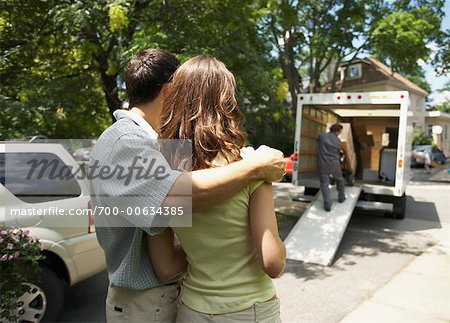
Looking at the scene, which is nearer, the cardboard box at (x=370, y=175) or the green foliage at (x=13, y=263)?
the green foliage at (x=13, y=263)

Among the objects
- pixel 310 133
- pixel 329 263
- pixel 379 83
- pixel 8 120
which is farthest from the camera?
pixel 379 83

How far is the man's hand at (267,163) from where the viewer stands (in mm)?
1324

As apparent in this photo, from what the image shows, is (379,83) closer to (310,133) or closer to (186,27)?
(310,133)

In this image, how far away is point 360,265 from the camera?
17.9 feet

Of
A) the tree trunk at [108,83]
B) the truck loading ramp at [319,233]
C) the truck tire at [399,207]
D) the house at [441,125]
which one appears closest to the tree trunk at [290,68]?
the truck tire at [399,207]

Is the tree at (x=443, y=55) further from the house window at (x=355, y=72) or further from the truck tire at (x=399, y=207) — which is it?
the house window at (x=355, y=72)

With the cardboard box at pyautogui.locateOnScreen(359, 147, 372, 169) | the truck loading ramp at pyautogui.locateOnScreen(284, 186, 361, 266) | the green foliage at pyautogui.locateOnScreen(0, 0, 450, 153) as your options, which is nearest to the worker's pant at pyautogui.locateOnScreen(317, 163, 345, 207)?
the truck loading ramp at pyautogui.locateOnScreen(284, 186, 361, 266)

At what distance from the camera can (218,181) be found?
1.27 metres

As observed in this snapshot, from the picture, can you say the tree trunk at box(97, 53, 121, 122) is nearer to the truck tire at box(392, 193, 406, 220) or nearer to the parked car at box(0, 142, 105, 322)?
the parked car at box(0, 142, 105, 322)

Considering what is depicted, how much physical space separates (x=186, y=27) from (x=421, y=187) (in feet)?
40.9

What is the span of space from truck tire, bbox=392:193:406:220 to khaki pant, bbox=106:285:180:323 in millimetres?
7820

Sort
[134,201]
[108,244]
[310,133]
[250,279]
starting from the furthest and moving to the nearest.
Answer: [310,133]
[108,244]
[250,279]
[134,201]

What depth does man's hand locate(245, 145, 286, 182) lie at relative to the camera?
4.34ft

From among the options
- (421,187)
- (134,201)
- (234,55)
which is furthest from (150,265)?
(421,187)
